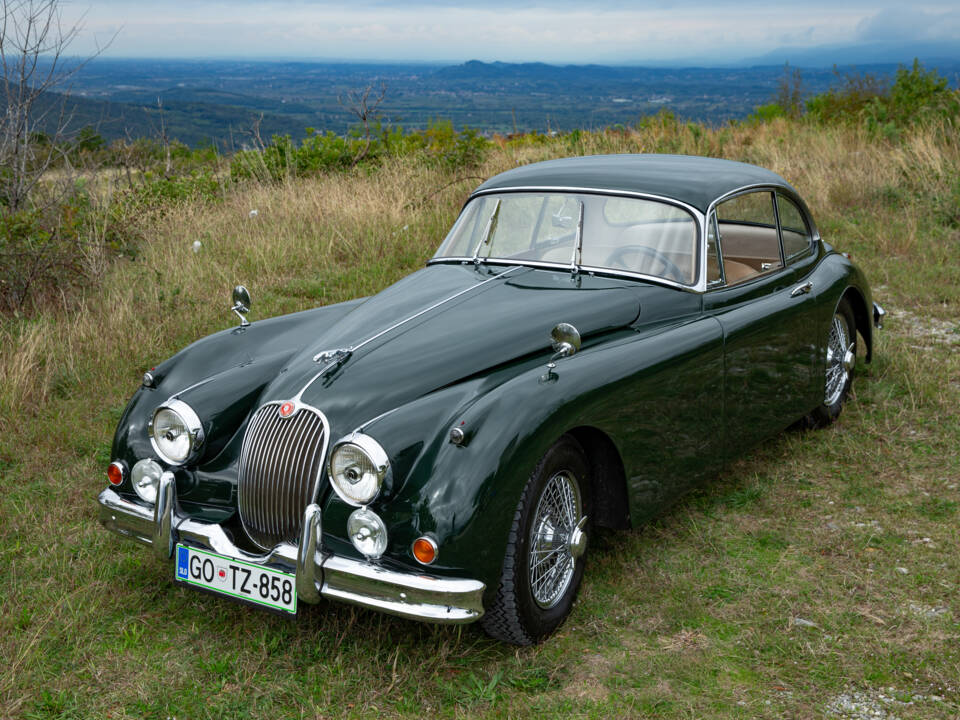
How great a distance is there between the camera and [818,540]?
4.08 m

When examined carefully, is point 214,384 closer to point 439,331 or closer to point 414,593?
point 439,331

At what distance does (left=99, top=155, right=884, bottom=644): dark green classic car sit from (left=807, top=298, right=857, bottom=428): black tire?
0.88ft

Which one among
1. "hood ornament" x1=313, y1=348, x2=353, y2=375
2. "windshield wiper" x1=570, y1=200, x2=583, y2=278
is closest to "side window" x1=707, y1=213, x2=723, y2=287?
"windshield wiper" x1=570, y1=200, x2=583, y2=278

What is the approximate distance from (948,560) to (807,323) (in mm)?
1483

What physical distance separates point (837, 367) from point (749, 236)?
113cm

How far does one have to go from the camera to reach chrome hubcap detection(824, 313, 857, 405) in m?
5.37

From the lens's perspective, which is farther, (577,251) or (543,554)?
(577,251)

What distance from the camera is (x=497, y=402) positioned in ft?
10.1

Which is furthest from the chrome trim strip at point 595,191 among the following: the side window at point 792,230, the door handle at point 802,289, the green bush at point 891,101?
the green bush at point 891,101

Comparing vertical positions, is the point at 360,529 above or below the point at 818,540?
above

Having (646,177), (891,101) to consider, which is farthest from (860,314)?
(891,101)

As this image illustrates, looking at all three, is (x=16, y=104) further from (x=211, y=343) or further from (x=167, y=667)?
(x=167, y=667)

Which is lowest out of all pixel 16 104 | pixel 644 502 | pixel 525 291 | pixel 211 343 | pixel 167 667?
pixel 167 667

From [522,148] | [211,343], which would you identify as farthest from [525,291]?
[522,148]
